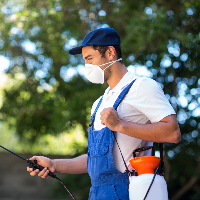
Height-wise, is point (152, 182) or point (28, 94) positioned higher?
point (152, 182)

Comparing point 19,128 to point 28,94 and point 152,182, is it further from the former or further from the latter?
point 152,182

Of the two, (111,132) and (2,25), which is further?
(2,25)

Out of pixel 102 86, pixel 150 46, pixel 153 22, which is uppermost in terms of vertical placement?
pixel 153 22

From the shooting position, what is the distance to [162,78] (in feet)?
23.6

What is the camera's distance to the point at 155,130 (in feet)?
5.89

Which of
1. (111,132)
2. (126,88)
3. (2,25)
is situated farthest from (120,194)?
(2,25)

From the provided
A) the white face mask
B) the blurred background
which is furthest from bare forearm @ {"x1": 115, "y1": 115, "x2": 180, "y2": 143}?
the blurred background

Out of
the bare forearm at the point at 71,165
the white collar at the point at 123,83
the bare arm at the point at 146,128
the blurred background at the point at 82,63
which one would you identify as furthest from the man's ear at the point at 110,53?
the blurred background at the point at 82,63

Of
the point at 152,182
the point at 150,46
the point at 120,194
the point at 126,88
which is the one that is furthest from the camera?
the point at 150,46

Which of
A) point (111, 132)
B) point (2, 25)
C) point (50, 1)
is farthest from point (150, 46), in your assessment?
point (111, 132)

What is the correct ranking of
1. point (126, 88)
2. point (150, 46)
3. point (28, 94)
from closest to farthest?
point (126, 88)
point (150, 46)
point (28, 94)

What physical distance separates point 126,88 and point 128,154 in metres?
0.40

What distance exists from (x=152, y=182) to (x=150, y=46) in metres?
5.27

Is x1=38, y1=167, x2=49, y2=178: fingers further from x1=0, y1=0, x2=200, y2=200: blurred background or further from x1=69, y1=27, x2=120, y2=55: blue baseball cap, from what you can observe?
x1=0, y1=0, x2=200, y2=200: blurred background
